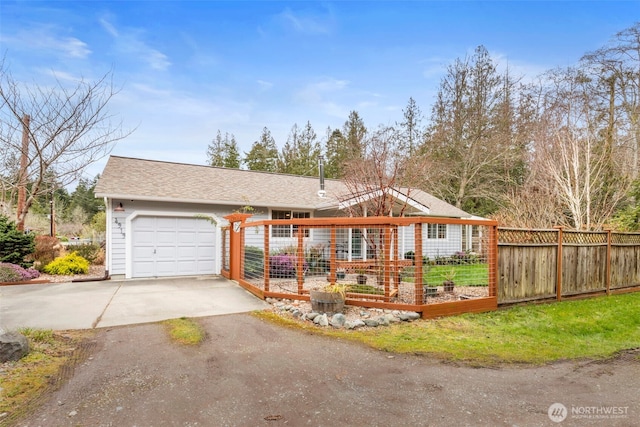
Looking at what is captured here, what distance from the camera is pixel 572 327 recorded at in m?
5.51

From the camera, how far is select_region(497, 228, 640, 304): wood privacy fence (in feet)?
21.6

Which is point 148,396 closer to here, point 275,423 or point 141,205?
point 275,423

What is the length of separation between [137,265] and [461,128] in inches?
754

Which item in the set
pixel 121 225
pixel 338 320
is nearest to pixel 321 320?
pixel 338 320

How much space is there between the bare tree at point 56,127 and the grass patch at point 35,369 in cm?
930

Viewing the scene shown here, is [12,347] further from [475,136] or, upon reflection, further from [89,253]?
[475,136]

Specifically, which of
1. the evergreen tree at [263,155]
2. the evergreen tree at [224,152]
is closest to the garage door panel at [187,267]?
the evergreen tree at [263,155]

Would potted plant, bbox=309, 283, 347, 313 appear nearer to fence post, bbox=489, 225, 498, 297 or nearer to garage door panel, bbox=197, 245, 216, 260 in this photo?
fence post, bbox=489, 225, 498, 297

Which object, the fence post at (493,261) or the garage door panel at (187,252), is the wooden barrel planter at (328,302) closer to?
the fence post at (493,261)

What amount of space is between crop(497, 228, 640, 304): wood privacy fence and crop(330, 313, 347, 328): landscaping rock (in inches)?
126

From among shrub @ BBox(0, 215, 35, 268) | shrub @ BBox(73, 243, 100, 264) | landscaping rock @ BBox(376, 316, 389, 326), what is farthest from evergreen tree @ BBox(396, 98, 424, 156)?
shrub @ BBox(0, 215, 35, 268)

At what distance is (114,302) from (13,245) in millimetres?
5908

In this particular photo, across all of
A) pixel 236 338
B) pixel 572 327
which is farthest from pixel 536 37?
pixel 236 338

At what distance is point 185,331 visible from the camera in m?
5.08
